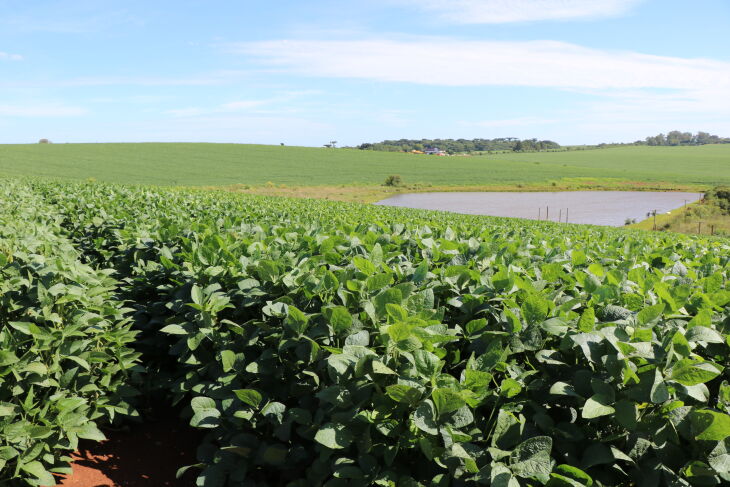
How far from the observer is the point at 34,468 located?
285cm

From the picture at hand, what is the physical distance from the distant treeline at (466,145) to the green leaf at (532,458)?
5878 inches

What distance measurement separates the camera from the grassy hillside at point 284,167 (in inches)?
2554

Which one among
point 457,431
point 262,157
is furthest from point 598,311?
point 262,157

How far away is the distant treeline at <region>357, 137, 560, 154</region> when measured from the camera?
523 feet

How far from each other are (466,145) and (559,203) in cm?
12334

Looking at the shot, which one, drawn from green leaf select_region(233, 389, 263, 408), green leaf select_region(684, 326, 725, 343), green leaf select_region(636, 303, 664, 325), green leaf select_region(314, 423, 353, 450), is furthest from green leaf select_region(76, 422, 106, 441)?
green leaf select_region(684, 326, 725, 343)

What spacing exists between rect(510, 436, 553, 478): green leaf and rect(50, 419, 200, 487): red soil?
2320 mm

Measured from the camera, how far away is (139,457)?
357cm

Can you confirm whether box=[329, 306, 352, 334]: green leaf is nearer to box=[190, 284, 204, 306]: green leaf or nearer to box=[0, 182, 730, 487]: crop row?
box=[0, 182, 730, 487]: crop row

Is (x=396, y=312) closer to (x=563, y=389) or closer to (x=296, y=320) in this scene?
(x=296, y=320)

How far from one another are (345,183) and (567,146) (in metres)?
135

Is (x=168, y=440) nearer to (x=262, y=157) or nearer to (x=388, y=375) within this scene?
(x=388, y=375)

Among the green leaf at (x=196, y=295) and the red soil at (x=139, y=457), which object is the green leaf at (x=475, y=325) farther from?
the red soil at (x=139, y=457)

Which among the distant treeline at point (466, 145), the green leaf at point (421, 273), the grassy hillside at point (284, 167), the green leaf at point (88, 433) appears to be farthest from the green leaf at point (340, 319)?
the distant treeline at point (466, 145)
